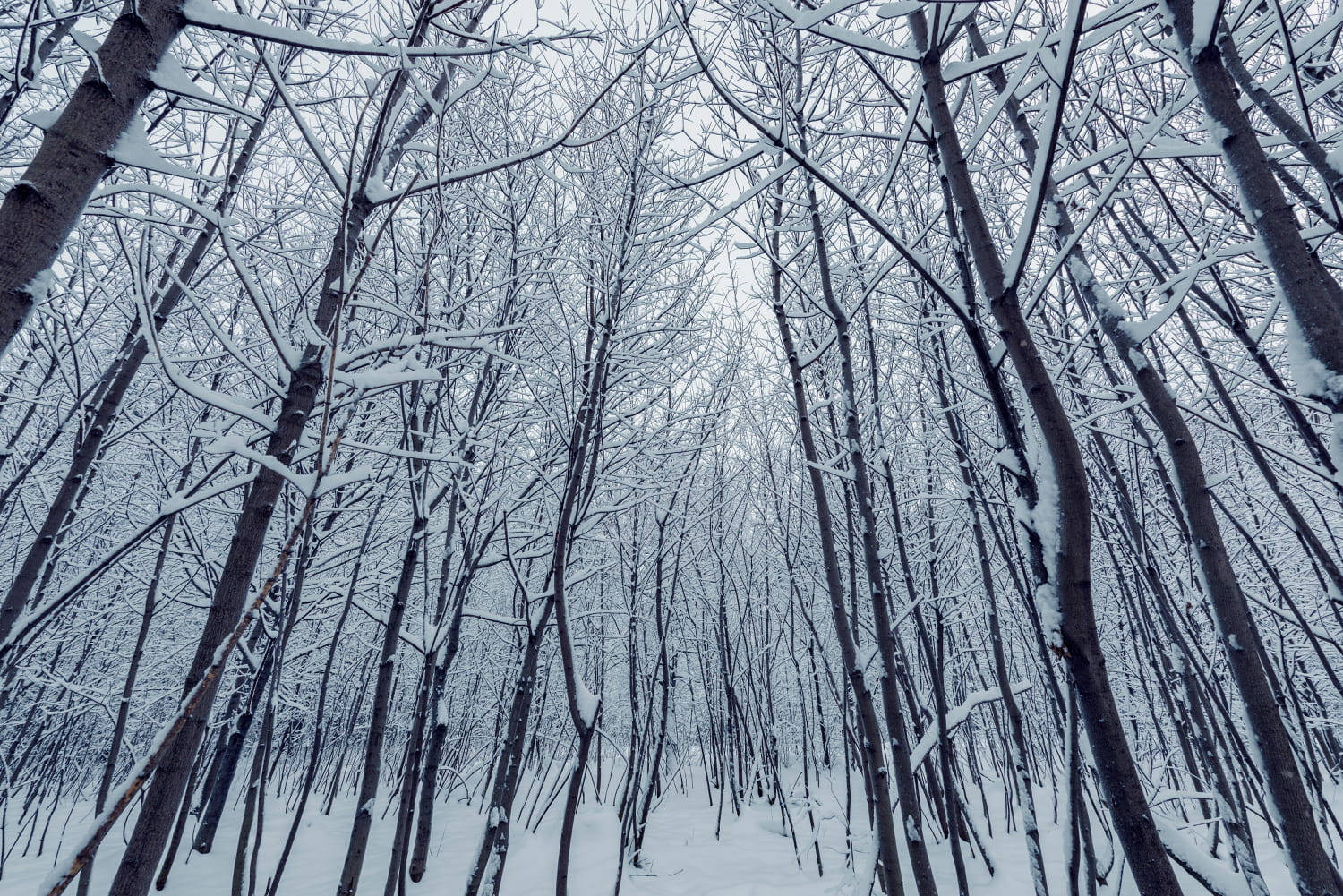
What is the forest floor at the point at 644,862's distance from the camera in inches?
200

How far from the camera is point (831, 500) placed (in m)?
7.73

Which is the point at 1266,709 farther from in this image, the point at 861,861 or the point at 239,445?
the point at 861,861

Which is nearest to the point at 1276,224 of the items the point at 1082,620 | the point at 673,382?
the point at 1082,620

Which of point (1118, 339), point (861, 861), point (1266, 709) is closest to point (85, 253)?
point (1118, 339)

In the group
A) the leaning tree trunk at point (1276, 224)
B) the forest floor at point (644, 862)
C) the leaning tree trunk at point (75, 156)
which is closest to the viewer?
the leaning tree trunk at point (75, 156)

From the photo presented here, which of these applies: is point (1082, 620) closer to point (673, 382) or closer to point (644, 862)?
point (673, 382)

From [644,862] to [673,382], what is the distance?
172 inches

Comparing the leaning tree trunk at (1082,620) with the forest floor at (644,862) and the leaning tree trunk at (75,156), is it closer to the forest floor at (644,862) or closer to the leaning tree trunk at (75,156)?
the leaning tree trunk at (75,156)

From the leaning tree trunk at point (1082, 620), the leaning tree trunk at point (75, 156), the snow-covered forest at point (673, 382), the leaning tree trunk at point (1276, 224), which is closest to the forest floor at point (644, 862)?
the snow-covered forest at point (673, 382)

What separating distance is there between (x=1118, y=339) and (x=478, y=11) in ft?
9.43

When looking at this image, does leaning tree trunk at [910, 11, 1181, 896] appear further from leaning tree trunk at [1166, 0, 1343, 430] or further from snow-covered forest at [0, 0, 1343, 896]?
leaning tree trunk at [1166, 0, 1343, 430]

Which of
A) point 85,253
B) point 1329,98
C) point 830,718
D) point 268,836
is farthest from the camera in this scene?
point 830,718

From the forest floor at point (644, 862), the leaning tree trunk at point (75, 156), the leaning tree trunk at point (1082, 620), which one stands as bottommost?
the forest floor at point (644, 862)

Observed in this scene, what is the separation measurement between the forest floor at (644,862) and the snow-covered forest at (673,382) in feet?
0.27
